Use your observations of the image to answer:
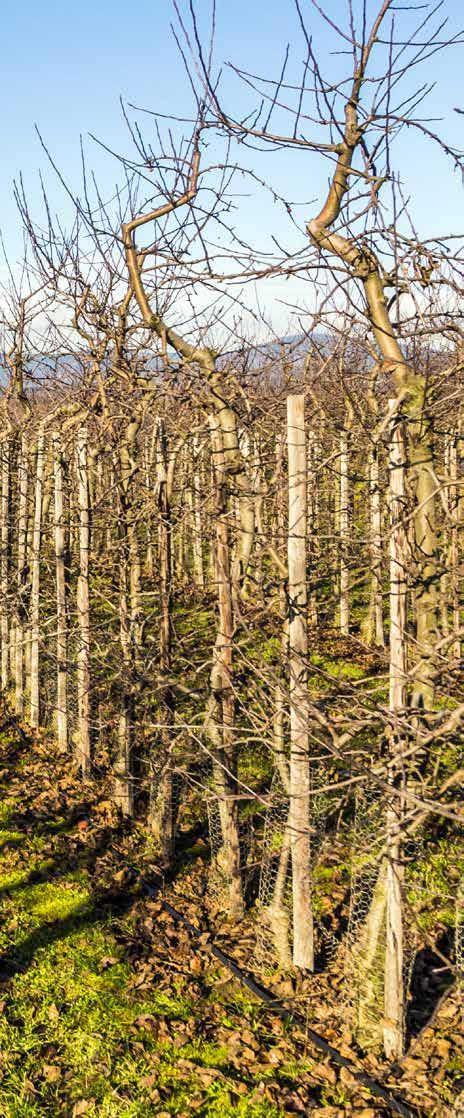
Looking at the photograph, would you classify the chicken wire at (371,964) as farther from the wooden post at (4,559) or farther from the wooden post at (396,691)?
the wooden post at (4,559)

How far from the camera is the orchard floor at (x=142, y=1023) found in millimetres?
4871

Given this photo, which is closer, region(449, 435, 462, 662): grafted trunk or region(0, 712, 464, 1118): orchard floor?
region(449, 435, 462, 662): grafted trunk

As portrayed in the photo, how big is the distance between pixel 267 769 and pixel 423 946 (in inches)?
142

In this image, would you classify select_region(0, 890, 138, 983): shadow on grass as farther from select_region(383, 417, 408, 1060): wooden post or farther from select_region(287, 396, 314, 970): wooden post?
select_region(383, 417, 408, 1060): wooden post

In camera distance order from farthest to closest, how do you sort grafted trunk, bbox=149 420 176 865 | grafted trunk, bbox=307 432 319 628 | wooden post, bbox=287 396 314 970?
grafted trunk, bbox=149 420 176 865, grafted trunk, bbox=307 432 319 628, wooden post, bbox=287 396 314 970

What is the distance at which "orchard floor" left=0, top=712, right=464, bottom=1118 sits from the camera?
192 inches

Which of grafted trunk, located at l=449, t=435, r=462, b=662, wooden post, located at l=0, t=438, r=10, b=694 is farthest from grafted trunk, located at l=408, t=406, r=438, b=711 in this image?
wooden post, located at l=0, t=438, r=10, b=694

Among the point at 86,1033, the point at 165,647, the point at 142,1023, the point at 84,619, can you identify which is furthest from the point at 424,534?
the point at 84,619

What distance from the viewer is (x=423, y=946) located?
6449mm

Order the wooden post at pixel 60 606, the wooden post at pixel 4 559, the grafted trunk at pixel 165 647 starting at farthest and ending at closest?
the wooden post at pixel 4 559 < the wooden post at pixel 60 606 < the grafted trunk at pixel 165 647

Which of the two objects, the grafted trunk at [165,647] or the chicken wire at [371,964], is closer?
the chicken wire at [371,964]

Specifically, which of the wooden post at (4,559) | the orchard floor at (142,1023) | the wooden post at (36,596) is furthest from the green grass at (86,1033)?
the wooden post at (4,559)

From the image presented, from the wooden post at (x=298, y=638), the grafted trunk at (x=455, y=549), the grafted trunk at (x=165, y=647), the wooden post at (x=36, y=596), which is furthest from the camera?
the wooden post at (x=36, y=596)

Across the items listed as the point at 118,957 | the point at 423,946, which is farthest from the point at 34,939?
the point at 423,946
